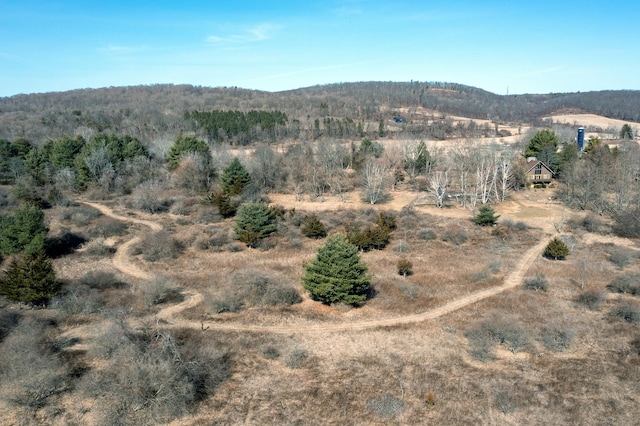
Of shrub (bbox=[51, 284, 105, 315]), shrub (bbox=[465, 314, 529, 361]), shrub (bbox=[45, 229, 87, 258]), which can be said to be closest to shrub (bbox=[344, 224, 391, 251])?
shrub (bbox=[465, 314, 529, 361])

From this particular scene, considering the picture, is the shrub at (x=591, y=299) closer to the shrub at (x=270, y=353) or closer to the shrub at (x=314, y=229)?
the shrub at (x=270, y=353)

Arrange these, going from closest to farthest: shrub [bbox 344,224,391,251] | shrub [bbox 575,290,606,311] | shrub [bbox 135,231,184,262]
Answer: shrub [bbox 575,290,606,311] → shrub [bbox 135,231,184,262] → shrub [bbox 344,224,391,251]

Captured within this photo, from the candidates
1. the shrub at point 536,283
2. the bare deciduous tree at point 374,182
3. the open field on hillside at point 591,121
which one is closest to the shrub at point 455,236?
the shrub at point 536,283

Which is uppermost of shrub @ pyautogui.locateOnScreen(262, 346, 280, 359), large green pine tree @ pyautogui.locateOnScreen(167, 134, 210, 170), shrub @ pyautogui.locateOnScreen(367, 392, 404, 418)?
large green pine tree @ pyautogui.locateOnScreen(167, 134, 210, 170)

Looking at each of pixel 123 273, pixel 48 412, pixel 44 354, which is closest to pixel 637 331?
pixel 48 412

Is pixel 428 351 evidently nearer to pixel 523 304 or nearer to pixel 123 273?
pixel 523 304

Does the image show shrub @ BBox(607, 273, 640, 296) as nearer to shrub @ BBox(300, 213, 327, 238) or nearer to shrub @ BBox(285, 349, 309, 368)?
shrub @ BBox(285, 349, 309, 368)
